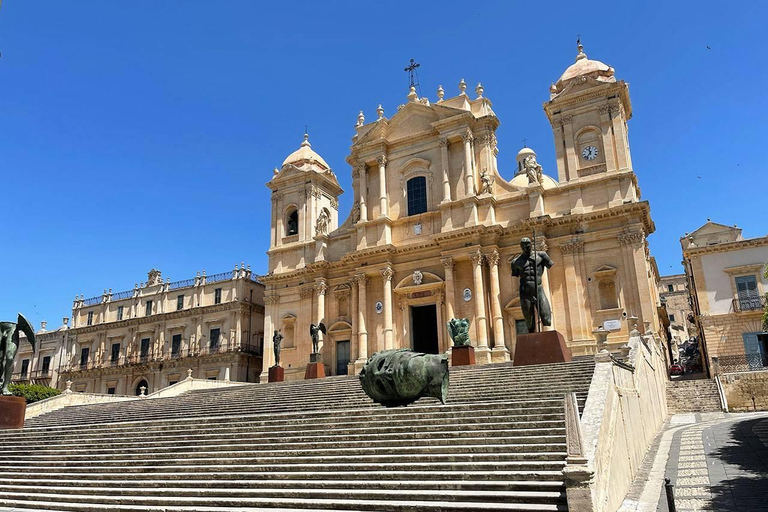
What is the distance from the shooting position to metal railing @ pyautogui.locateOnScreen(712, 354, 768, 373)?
25781 millimetres

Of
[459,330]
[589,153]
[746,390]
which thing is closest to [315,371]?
[459,330]

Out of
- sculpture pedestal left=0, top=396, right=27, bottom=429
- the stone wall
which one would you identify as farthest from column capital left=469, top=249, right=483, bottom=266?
sculpture pedestal left=0, top=396, right=27, bottom=429

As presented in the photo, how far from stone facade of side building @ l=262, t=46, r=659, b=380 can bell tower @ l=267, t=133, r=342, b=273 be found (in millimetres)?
139

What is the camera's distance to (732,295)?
28984 millimetres

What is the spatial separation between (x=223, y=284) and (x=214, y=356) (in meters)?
5.16

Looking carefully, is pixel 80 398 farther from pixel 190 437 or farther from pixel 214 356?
pixel 190 437

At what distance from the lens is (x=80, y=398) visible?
2628cm

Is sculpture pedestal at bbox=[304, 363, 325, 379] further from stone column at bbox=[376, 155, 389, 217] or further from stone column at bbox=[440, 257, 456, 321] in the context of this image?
stone column at bbox=[376, 155, 389, 217]

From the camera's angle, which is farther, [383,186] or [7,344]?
→ [383,186]

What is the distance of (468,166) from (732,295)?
14471 mm

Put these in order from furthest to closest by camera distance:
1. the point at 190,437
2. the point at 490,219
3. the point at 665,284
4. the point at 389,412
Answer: the point at 665,284 → the point at 490,219 → the point at 190,437 → the point at 389,412

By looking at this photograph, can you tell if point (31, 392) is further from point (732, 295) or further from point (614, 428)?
point (732, 295)

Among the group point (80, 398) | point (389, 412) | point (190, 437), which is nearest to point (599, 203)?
point (389, 412)

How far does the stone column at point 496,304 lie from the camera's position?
2666cm
